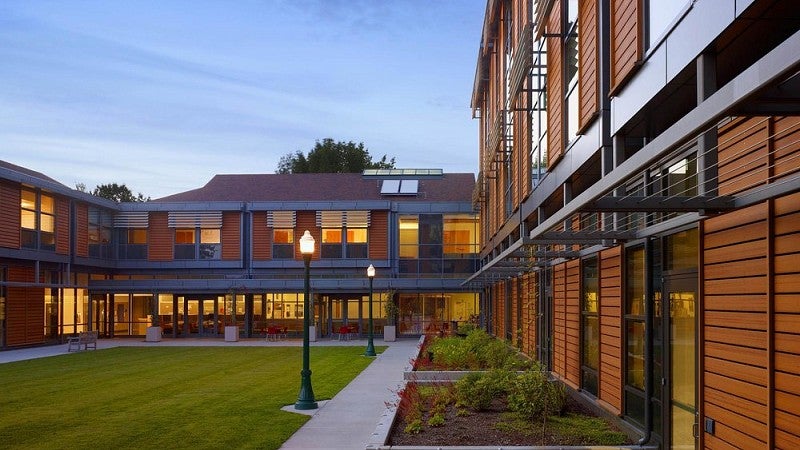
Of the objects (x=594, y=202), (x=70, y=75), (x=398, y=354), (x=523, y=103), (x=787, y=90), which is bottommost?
(x=398, y=354)

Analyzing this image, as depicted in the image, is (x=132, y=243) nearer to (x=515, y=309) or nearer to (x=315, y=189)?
(x=315, y=189)

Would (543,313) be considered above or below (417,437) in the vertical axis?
above

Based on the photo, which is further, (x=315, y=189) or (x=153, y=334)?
(x=315, y=189)

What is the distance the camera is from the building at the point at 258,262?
124ft

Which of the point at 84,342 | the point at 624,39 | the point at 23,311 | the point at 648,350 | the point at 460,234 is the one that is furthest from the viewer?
the point at 460,234

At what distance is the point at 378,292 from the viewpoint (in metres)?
39.0

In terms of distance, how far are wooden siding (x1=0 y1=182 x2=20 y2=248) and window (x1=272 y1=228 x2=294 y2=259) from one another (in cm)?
1293

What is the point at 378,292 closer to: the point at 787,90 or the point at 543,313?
the point at 543,313

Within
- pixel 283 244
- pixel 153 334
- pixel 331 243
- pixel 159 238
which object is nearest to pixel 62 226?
pixel 153 334

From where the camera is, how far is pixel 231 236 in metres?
41.0

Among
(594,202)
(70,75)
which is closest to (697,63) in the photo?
(594,202)

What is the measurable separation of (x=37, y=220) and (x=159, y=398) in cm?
1988

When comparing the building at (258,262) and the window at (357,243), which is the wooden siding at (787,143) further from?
the window at (357,243)

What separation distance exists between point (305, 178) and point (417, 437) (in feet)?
126
